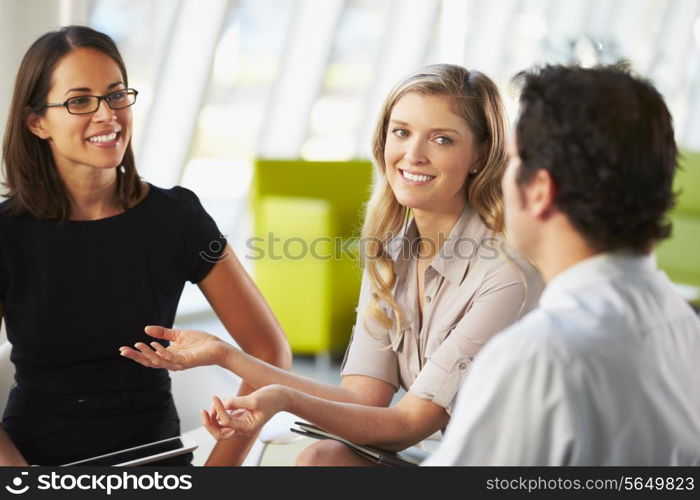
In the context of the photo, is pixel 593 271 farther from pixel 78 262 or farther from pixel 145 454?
pixel 78 262

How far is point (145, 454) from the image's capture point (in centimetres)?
164

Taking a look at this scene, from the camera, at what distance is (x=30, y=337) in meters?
2.02

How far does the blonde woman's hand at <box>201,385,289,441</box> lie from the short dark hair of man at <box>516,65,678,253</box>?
661mm

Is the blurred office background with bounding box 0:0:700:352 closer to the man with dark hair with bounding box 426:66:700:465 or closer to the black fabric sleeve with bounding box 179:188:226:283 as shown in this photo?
the black fabric sleeve with bounding box 179:188:226:283

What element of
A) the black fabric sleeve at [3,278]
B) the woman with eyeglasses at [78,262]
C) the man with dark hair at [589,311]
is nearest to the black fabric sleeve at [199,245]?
the woman with eyeglasses at [78,262]

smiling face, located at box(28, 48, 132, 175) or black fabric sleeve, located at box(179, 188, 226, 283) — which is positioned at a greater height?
smiling face, located at box(28, 48, 132, 175)

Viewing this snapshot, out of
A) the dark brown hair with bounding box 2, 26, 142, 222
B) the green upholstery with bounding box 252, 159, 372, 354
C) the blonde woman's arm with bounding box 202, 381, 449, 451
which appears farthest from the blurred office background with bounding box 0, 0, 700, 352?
the blonde woman's arm with bounding box 202, 381, 449, 451

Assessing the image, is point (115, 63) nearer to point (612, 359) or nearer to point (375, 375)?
point (375, 375)

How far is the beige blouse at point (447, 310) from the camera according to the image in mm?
1843

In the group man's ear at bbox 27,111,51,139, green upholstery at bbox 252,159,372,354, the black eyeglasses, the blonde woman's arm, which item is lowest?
green upholstery at bbox 252,159,372,354

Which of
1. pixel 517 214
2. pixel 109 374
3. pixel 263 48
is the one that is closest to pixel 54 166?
pixel 109 374

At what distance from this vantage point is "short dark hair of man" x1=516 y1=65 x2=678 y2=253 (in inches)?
45.3

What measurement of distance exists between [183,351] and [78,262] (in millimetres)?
427

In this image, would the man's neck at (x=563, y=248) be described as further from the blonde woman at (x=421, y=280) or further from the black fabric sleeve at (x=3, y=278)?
the black fabric sleeve at (x=3, y=278)
